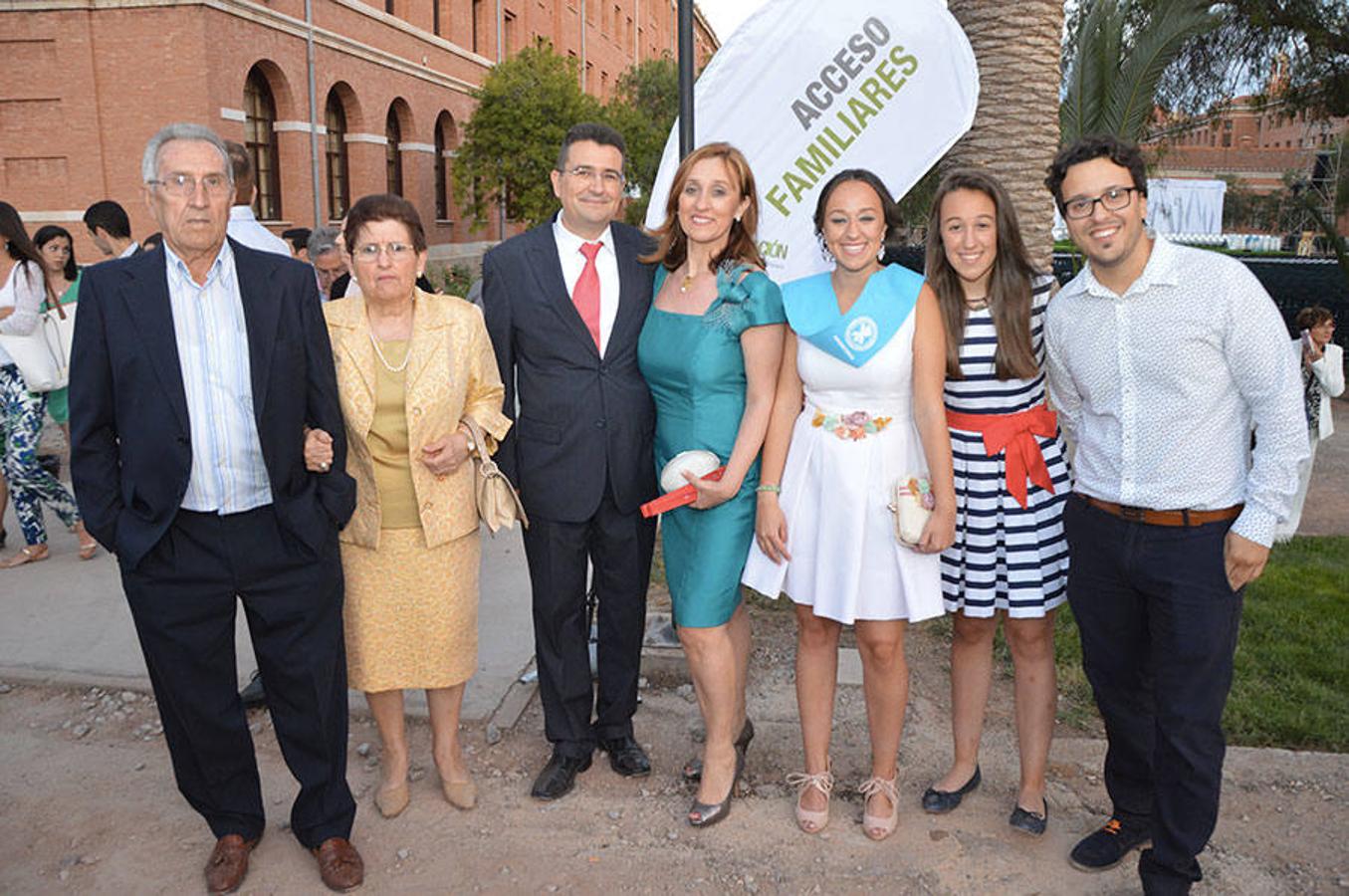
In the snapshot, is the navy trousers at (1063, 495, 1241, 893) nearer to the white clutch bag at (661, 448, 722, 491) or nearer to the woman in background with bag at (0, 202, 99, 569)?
the white clutch bag at (661, 448, 722, 491)

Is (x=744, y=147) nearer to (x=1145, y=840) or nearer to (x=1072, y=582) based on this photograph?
(x=1072, y=582)

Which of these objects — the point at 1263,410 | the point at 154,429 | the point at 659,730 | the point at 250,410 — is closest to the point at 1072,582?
the point at 1263,410

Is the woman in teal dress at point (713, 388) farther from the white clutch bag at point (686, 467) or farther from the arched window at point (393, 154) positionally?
the arched window at point (393, 154)

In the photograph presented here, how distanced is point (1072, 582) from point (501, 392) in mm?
1934

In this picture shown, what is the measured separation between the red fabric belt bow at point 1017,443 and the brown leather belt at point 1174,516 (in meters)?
0.30

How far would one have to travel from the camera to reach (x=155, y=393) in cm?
290

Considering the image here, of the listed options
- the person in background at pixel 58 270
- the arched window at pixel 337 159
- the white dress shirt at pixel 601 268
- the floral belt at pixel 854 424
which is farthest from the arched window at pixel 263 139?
the floral belt at pixel 854 424

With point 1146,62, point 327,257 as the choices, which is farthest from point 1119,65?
point 327,257

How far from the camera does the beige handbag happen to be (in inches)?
137

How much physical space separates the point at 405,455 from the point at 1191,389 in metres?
2.33

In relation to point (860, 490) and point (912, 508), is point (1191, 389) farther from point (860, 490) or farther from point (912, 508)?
point (860, 490)

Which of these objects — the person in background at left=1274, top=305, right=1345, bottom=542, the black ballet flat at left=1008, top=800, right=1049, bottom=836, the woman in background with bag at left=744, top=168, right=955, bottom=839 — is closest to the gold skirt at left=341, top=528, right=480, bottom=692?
the woman in background with bag at left=744, top=168, right=955, bottom=839

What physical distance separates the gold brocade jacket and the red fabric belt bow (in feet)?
5.12

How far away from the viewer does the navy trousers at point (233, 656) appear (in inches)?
119
